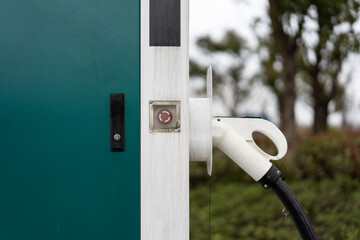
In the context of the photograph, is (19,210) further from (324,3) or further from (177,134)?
(324,3)

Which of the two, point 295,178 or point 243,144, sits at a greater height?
point 243,144

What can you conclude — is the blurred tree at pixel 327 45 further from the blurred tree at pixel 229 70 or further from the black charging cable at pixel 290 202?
the blurred tree at pixel 229 70

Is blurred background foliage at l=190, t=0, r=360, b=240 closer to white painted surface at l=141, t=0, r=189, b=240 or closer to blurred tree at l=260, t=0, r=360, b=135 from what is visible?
blurred tree at l=260, t=0, r=360, b=135

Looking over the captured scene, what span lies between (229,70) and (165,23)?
19.1 metres

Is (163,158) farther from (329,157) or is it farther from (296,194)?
(329,157)

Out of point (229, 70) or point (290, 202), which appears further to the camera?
point (229, 70)

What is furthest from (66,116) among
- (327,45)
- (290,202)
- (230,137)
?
(327,45)

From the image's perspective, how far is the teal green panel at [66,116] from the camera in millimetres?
1179

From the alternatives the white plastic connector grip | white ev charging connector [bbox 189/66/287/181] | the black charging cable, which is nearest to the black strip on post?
white ev charging connector [bbox 189/66/287/181]

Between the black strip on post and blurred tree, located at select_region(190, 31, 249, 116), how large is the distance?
53.9ft

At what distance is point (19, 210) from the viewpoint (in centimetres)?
118

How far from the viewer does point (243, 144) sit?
1.40 meters

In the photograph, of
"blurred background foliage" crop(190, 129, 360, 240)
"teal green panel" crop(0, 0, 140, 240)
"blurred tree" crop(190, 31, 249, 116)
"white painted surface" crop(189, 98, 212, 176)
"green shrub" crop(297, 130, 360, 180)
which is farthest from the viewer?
"blurred tree" crop(190, 31, 249, 116)

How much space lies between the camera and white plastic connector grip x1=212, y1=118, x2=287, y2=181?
1.40 m
